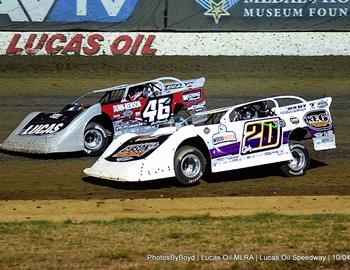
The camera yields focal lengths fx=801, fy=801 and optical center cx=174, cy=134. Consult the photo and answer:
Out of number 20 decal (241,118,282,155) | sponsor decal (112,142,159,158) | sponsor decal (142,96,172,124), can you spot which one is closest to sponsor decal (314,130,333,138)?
number 20 decal (241,118,282,155)

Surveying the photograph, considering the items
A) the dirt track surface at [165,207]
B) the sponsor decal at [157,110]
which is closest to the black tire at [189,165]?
the dirt track surface at [165,207]

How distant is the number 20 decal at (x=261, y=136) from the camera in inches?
490

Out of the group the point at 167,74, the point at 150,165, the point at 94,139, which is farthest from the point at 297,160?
the point at 167,74

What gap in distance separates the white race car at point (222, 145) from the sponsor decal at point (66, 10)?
32.9ft

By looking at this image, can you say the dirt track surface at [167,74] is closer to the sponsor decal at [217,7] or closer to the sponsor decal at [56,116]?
the sponsor decal at [56,116]

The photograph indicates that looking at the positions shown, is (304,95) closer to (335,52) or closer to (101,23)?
(335,52)

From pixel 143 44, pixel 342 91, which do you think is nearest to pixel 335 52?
pixel 342 91

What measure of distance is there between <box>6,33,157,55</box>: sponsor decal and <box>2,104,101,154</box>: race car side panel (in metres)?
→ 7.61

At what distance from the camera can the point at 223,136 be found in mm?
12289

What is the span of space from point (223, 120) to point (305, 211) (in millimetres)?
2372

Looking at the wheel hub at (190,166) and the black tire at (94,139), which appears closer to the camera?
the wheel hub at (190,166)

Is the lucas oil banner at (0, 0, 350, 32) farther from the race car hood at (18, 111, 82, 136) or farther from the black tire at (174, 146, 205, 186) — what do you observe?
the black tire at (174, 146, 205, 186)

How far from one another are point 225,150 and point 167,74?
8751 mm

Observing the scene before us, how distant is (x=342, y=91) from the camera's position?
766 inches
